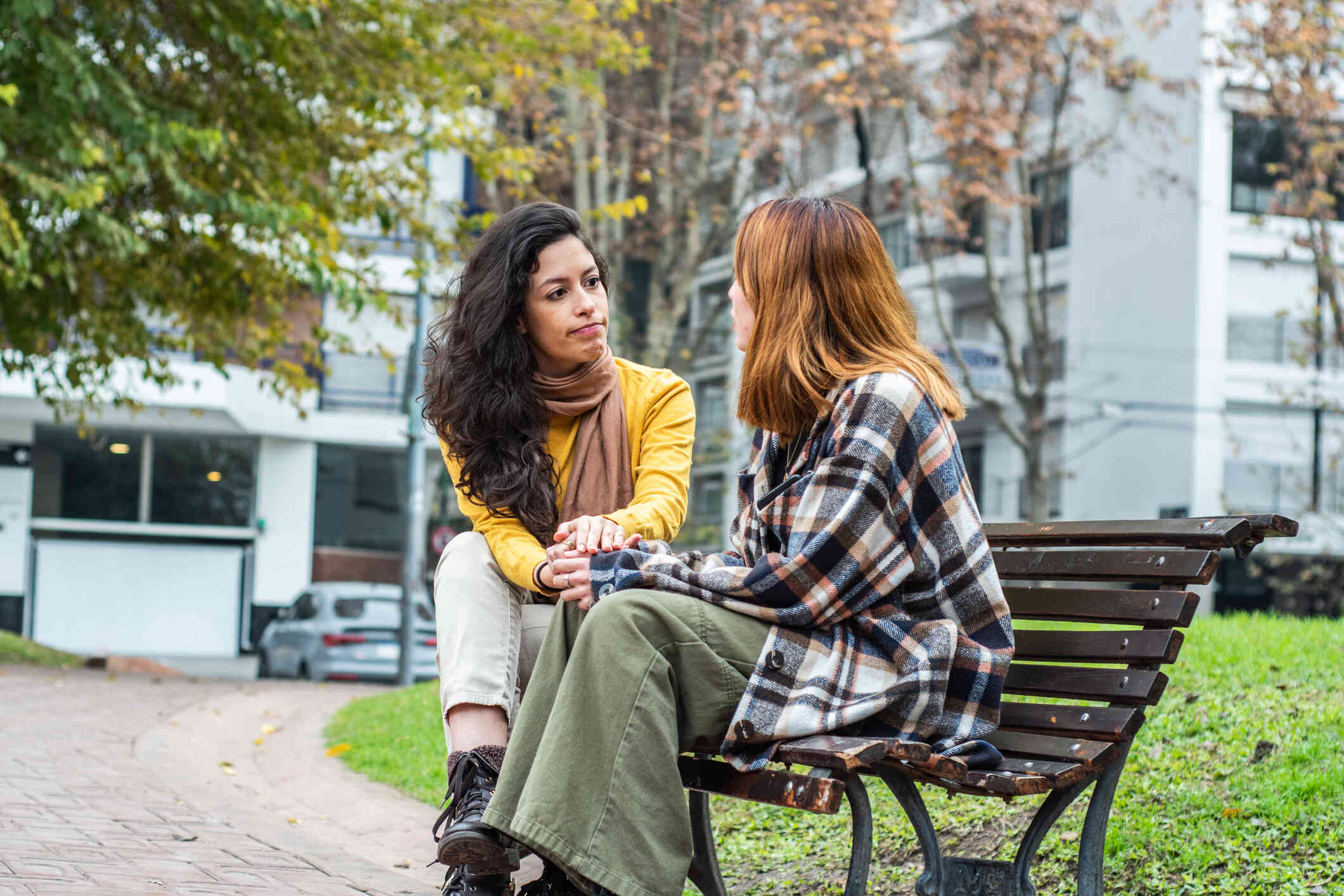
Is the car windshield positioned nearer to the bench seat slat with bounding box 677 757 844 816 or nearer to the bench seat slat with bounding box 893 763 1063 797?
the bench seat slat with bounding box 677 757 844 816

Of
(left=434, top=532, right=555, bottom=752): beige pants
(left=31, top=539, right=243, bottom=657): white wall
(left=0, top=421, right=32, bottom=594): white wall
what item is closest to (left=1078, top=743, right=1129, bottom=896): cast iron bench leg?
(left=434, top=532, right=555, bottom=752): beige pants

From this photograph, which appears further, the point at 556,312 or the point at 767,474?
the point at 556,312

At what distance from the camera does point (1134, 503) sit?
3142 cm

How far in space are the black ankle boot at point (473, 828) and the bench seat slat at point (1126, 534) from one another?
1.37 m

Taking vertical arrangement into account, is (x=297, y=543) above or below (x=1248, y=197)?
below

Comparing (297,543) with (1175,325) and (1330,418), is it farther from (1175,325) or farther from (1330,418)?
(1330,418)

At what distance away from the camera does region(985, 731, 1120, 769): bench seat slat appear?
8.96ft

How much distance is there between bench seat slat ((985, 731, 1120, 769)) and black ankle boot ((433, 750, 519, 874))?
100 centimetres

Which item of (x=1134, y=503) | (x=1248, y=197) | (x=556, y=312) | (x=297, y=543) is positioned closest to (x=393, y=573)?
(x=297, y=543)

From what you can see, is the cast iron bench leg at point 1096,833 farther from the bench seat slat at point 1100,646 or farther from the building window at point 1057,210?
the building window at point 1057,210

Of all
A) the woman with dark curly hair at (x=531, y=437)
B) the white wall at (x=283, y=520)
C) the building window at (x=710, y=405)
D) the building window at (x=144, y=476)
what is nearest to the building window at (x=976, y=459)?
the building window at (x=710, y=405)

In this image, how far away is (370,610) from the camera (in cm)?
1809

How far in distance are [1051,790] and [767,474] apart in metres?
0.86

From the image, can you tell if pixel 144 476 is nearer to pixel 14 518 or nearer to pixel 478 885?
pixel 14 518
